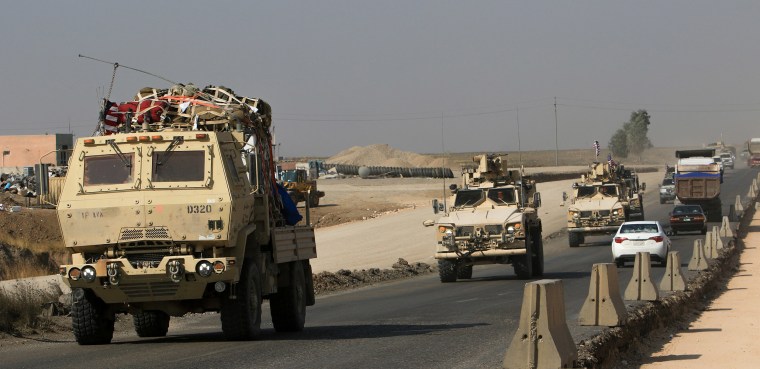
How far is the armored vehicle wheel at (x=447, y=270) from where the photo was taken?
3034 centimetres

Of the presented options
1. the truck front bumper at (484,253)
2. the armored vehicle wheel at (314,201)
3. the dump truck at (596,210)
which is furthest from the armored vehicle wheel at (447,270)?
the armored vehicle wheel at (314,201)

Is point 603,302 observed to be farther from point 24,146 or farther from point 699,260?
point 24,146

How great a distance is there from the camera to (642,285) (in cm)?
2000

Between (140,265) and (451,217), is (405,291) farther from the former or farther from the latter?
(140,265)

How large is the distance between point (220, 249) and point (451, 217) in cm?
1572

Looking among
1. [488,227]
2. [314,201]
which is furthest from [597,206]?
[314,201]

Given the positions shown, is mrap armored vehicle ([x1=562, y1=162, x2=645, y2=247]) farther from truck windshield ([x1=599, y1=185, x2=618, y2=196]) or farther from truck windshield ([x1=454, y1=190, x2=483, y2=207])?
truck windshield ([x1=454, y1=190, x2=483, y2=207])

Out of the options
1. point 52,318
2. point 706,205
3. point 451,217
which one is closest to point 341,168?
point 706,205

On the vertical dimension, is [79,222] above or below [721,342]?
above

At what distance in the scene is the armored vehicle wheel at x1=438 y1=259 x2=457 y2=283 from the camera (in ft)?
99.6

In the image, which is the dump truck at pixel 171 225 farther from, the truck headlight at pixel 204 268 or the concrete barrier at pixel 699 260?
the concrete barrier at pixel 699 260

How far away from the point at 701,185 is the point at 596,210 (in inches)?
630

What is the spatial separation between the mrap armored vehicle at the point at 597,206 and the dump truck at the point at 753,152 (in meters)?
88.4

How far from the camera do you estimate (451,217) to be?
30.2 meters
